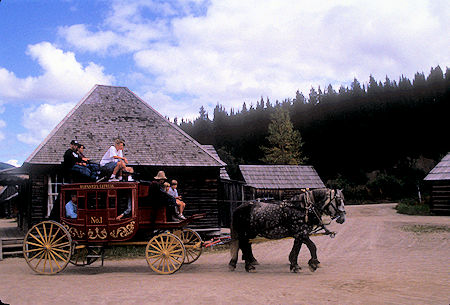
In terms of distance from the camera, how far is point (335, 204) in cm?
827

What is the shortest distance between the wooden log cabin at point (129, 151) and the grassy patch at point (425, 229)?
7.47 metres

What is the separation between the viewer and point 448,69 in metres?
56.6

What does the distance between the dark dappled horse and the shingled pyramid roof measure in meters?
6.60

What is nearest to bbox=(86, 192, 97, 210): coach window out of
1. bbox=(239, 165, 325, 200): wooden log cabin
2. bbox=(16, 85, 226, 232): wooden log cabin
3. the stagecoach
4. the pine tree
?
the stagecoach

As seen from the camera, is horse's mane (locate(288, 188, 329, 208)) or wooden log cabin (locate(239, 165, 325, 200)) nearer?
horse's mane (locate(288, 188, 329, 208))

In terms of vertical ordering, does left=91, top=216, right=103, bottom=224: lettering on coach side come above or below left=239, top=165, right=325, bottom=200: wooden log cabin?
below

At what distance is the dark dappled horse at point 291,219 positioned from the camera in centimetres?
824

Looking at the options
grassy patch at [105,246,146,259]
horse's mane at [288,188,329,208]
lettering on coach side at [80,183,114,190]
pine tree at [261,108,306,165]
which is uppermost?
pine tree at [261,108,306,165]

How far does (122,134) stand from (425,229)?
1236cm

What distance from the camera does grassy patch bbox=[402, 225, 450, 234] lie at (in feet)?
48.1

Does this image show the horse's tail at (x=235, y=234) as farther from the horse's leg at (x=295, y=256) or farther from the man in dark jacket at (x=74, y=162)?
the man in dark jacket at (x=74, y=162)

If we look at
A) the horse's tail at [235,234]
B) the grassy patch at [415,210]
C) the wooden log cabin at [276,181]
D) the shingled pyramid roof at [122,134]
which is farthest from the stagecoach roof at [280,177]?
the horse's tail at [235,234]

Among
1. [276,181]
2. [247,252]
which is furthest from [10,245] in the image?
Result: [276,181]

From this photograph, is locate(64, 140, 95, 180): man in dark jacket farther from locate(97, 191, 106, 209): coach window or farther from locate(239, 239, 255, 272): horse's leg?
locate(239, 239, 255, 272): horse's leg
